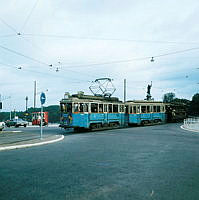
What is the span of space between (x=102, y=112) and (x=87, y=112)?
7.62ft

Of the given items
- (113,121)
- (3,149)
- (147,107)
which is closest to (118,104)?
(113,121)

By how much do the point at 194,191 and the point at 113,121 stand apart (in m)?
19.3

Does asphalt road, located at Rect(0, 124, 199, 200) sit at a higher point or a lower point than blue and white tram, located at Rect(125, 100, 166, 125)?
lower

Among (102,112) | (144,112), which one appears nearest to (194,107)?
(144,112)

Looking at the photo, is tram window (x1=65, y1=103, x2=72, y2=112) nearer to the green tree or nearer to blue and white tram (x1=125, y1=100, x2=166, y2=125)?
blue and white tram (x1=125, y1=100, x2=166, y2=125)

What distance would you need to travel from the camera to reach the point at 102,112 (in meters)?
21.7

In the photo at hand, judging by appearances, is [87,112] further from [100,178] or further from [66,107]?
[100,178]

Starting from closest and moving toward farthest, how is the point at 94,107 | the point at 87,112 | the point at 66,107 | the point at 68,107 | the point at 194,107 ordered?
the point at 68,107
the point at 66,107
the point at 87,112
the point at 94,107
the point at 194,107

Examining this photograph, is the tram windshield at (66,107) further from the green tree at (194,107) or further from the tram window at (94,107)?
the green tree at (194,107)

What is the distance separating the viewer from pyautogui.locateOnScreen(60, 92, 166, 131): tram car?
1911 centimetres

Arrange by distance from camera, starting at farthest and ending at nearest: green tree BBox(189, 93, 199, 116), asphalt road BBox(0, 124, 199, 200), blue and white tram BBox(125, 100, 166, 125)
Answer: green tree BBox(189, 93, 199, 116) < blue and white tram BBox(125, 100, 166, 125) < asphalt road BBox(0, 124, 199, 200)

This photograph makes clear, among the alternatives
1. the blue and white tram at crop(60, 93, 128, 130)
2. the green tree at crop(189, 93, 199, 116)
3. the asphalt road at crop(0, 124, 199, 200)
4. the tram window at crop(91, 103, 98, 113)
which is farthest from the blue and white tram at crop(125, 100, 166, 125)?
the green tree at crop(189, 93, 199, 116)

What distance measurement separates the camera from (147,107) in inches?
1120

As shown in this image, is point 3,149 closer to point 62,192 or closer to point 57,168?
point 57,168
